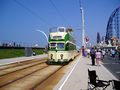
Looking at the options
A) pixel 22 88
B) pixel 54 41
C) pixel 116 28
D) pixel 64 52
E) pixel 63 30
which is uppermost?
pixel 116 28

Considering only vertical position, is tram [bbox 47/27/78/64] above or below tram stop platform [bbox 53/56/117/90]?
above

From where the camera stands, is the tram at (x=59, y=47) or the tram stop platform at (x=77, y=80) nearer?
the tram stop platform at (x=77, y=80)

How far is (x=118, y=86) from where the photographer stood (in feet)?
12.9

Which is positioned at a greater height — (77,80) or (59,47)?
(59,47)

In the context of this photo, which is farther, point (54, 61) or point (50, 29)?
point (50, 29)

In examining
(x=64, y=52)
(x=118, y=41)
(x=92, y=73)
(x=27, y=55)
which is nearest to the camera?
(x=92, y=73)

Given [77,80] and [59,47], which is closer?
[77,80]

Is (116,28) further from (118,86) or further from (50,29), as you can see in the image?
(118,86)

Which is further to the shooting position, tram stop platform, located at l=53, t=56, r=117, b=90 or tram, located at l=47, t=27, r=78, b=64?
tram, located at l=47, t=27, r=78, b=64

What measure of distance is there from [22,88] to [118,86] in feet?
14.6

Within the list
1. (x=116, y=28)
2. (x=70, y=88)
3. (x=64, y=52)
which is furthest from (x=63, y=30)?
(x=116, y=28)

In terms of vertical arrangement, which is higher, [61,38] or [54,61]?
[61,38]

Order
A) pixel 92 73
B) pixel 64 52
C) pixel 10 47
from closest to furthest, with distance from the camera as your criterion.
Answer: pixel 92 73 < pixel 64 52 < pixel 10 47

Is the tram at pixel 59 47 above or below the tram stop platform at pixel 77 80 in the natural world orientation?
above
